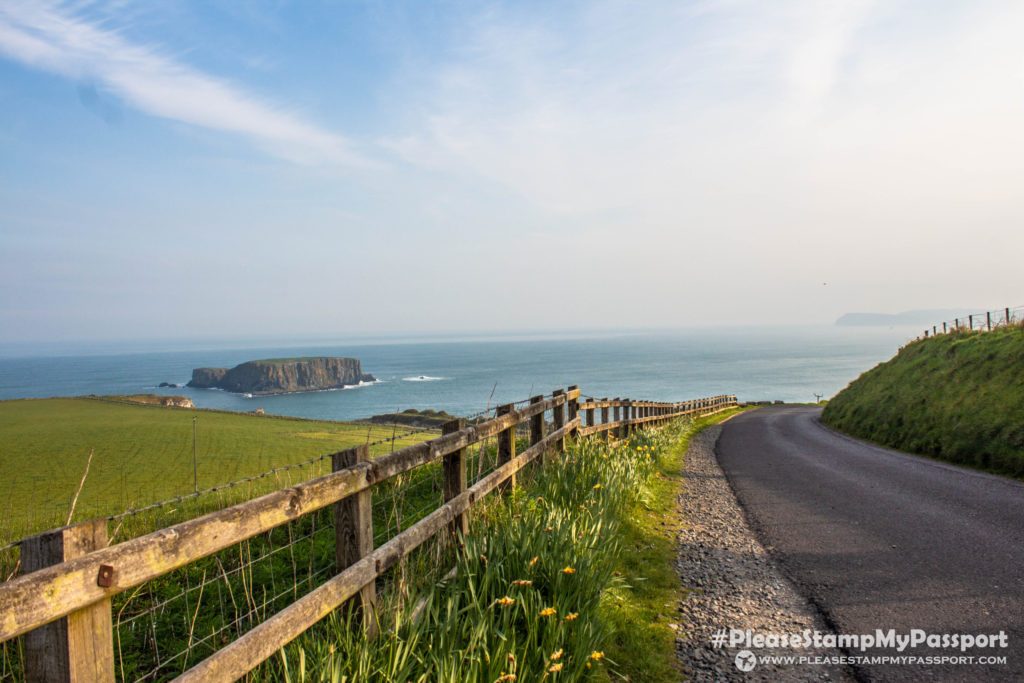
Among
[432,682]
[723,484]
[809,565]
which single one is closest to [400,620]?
[432,682]

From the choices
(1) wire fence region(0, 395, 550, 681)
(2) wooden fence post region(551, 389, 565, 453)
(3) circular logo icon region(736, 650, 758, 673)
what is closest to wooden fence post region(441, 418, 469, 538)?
(1) wire fence region(0, 395, 550, 681)

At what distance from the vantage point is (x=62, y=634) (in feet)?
5.98

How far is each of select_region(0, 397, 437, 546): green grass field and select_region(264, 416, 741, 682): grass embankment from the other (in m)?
2.63

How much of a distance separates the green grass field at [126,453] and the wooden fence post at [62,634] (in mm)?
4225

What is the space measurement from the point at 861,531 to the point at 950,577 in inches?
71.5

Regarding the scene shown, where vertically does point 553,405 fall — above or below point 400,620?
above

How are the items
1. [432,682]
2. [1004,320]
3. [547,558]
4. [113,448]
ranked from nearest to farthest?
1. [432,682]
2. [547,558]
3. [113,448]
4. [1004,320]

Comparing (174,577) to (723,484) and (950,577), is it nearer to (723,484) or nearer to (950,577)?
(950,577)

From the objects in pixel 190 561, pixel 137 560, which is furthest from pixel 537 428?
pixel 137 560

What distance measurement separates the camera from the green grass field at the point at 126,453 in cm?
955

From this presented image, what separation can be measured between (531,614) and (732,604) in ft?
7.75

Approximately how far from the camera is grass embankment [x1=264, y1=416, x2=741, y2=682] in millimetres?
3270

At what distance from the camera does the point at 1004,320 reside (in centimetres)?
2562

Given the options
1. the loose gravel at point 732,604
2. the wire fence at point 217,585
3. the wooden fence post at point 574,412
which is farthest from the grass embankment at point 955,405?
the wire fence at point 217,585
